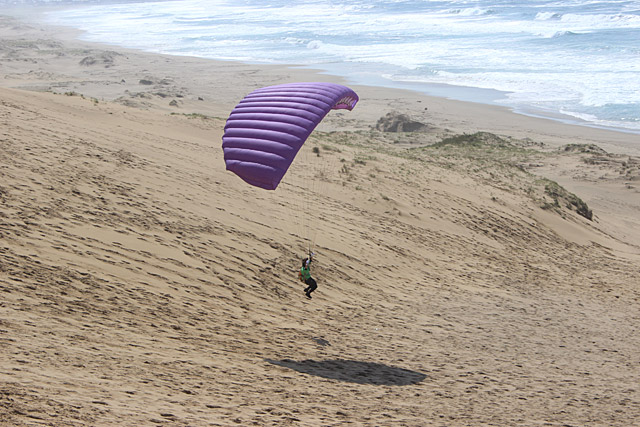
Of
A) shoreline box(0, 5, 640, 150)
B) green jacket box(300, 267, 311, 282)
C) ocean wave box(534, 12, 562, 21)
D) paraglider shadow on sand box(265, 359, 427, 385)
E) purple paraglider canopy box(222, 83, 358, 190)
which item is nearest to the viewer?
paraglider shadow on sand box(265, 359, 427, 385)

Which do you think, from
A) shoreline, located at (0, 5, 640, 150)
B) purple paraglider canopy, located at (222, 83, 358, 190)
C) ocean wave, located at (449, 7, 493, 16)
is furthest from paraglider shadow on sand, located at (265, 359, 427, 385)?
ocean wave, located at (449, 7, 493, 16)

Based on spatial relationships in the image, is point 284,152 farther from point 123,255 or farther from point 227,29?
point 227,29

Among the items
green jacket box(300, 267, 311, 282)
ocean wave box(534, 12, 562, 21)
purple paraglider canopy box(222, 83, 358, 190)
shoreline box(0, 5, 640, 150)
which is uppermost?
ocean wave box(534, 12, 562, 21)

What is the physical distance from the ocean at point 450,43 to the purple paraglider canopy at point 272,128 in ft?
76.8

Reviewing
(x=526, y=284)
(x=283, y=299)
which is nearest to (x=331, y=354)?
(x=283, y=299)

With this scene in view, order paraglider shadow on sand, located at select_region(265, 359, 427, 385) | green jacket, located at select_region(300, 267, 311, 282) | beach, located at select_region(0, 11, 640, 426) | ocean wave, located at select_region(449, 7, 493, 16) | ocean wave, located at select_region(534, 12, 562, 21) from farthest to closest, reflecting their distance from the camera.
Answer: ocean wave, located at select_region(449, 7, 493, 16), ocean wave, located at select_region(534, 12, 562, 21), green jacket, located at select_region(300, 267, 311, 282), paraglider shadow on sand, located at select_region(265, 359, 427, 385), beach, located at select_region(0, 11, 640, 426)

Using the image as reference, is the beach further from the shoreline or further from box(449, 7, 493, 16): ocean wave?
box(449, 7, 493, 16): ocean wave

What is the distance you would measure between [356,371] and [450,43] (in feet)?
169

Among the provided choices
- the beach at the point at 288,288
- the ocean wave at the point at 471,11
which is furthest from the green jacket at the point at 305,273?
the ocean wave at the point at 471,11

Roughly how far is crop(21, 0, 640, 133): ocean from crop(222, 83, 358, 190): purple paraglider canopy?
76.8ft

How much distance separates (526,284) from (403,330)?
4271 mm

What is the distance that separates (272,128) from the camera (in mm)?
9250

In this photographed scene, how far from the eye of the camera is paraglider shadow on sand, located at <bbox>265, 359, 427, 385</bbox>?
770cm

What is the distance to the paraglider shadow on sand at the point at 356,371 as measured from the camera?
7.70 metres
